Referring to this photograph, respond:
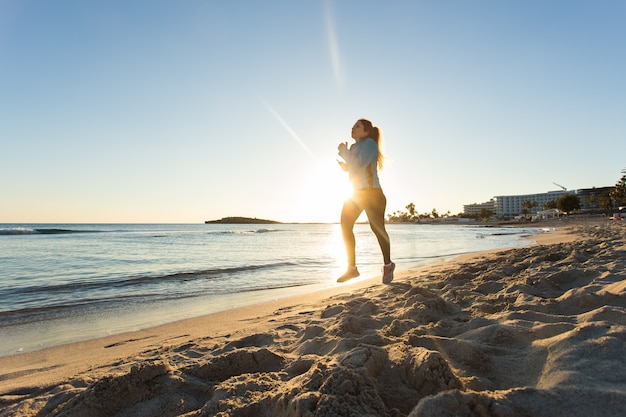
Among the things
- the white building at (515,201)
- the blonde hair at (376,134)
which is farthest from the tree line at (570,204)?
the blonde hair at (376,134)

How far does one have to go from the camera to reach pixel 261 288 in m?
7.31

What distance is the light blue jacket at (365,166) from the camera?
194 inches

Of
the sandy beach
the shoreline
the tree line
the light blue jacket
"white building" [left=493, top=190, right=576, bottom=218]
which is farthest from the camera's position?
"white building" [left=493, top=190, right=576, bottom=218]

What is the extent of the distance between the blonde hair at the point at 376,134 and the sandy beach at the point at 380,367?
7.47ft

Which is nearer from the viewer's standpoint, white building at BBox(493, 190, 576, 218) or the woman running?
the woman running

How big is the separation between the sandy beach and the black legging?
1.56 m

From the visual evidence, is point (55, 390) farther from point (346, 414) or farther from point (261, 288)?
point (261, 288)

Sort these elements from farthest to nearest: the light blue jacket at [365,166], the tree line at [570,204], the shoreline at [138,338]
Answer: the tree line at [570,204] < the light blue jacket at [365,166] < the shoreline at [138,338]

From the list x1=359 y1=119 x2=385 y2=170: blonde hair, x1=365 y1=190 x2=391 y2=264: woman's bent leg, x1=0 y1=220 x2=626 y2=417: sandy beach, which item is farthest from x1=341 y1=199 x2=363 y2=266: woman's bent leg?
x1=0 y1=220 x2=626 y2=417: sandy beach

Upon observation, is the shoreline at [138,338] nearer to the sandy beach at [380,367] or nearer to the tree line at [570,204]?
the sandy beach at [380,367]

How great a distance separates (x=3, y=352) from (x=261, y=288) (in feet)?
13.7

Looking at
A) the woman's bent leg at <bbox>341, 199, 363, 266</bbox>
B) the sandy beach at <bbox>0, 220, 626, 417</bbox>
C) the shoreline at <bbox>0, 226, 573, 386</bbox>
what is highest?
the woman's bent leg at <bbox>341, 199, 363, 266</bbox>

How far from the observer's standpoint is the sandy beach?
143 cm

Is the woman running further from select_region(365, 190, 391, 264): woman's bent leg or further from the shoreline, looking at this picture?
the shoreline
